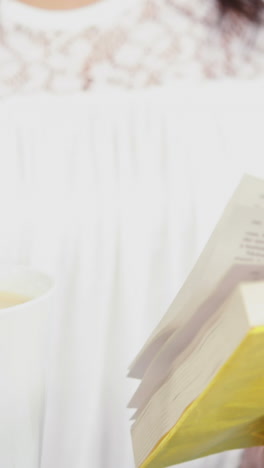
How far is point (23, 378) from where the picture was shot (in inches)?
12.2

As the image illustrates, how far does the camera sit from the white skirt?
1.77 feet

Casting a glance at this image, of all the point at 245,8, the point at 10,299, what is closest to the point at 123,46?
the point at 245,8

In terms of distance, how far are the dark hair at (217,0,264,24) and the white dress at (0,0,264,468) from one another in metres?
0.06

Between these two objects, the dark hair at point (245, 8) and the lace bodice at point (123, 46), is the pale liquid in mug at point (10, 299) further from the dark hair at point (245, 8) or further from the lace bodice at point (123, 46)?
the dark hair at point (245, 8)

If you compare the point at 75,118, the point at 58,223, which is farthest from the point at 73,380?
the point at 75,118

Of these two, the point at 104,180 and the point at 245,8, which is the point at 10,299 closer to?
the point at 104,180

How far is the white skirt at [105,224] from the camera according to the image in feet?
1.77

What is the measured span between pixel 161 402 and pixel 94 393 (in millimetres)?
220

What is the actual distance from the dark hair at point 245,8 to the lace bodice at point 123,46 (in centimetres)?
1

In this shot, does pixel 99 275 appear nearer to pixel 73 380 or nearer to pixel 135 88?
pixel 73 380

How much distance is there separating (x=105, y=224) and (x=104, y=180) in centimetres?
4

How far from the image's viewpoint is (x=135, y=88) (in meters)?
0.64

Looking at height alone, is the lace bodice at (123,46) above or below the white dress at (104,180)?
above

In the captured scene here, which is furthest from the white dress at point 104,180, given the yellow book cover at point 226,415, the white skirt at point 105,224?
the yellow book cover at point 226,415
